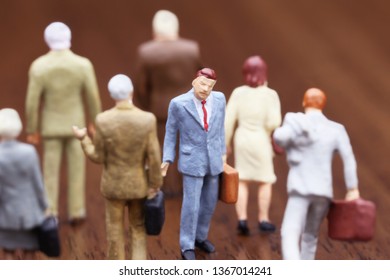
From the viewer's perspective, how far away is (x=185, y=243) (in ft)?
17.8

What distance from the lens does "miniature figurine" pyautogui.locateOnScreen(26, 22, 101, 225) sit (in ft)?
18.7

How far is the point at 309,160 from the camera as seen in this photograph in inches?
196

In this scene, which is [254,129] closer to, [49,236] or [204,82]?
[204,82]

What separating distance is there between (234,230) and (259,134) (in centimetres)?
64

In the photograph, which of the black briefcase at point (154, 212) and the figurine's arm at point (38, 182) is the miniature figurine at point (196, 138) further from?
the figurine's arm at point (38, 182)

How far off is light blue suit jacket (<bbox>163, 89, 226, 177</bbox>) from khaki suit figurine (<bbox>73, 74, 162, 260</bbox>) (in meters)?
0.28

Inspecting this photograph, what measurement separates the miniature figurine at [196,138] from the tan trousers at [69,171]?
101 centimetres

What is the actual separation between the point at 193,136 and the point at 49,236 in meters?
0.91

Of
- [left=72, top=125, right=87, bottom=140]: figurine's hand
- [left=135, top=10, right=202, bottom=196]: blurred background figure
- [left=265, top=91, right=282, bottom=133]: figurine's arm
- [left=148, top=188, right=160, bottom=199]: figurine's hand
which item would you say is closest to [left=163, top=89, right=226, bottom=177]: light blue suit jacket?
[left=148, top=188, right=160, bottom=199]: figurine's hand

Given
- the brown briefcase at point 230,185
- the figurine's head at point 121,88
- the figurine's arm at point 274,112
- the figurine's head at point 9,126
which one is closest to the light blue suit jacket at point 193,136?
the brown briefcase at point 230,185

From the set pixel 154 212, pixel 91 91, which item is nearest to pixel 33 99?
pixel 91 91

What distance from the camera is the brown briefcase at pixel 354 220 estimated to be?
16.4 feet

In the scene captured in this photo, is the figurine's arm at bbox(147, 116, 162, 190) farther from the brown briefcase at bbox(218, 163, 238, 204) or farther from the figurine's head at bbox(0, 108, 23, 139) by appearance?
the figurine's head at bbox(0, 108, 23, 139)
